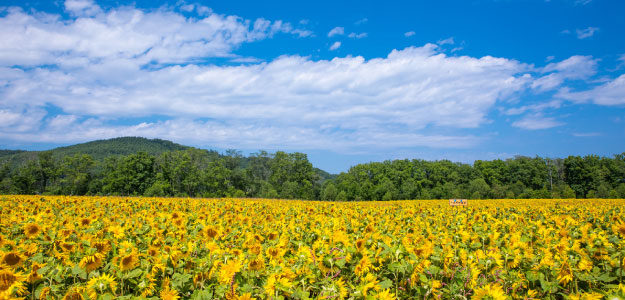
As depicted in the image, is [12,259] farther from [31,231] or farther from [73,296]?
[31,231]

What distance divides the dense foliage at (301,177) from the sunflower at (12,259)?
6625cm

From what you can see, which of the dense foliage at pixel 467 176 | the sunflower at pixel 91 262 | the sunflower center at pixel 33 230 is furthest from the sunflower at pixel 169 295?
the dense foliage at pixel 467 176

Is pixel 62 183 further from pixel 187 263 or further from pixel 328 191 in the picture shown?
pixel 187 263

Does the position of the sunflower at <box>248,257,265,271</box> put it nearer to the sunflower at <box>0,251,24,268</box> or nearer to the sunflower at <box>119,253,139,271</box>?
the sunflower at <box>119,253,139,271</box>

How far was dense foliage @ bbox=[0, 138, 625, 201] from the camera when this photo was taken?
71375 millimetres

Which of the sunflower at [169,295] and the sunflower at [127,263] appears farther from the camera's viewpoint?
the sunflower at [127,263]

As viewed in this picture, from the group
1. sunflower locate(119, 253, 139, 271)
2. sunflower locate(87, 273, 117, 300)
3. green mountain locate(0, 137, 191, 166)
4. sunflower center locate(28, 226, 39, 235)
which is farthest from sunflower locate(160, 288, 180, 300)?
green mountain locate(0, 137, 191, 166)

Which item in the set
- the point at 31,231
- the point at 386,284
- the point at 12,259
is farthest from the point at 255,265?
the point at 31,231

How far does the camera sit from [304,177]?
280ft

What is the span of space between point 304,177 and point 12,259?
8308cm

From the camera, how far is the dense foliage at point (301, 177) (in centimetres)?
7138

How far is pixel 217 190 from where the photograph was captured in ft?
248

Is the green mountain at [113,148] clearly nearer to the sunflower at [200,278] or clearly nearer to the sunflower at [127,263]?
the sunflower at [127,263]

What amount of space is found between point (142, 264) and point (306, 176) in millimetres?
83477
